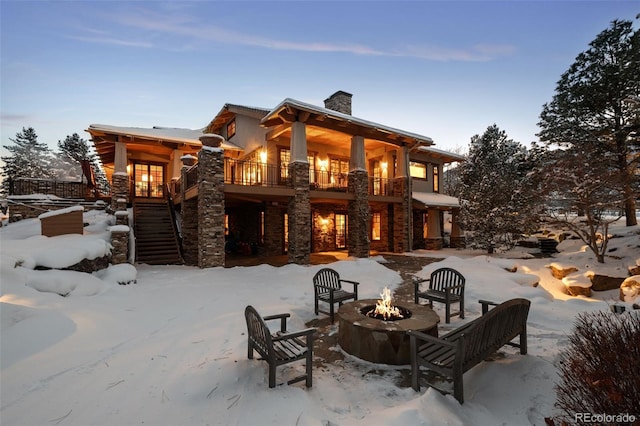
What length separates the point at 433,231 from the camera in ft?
70.4

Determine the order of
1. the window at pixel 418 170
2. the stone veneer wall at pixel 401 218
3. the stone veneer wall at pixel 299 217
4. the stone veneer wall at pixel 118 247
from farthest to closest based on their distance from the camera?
the window at pixel 418 170 → the stone veneer wall at pixel 401 218 → the stone veneer wall at pixel 299 217 → the stone veneer wall at pixel 118 247

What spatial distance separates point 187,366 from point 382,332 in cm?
309

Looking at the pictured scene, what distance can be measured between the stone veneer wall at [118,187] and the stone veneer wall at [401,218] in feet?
51.4

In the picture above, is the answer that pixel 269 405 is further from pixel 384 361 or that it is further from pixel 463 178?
pixel 463 178

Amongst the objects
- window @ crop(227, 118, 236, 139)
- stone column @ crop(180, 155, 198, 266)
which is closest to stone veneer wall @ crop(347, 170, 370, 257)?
stone column @ crop(180, 155, 198, 266)

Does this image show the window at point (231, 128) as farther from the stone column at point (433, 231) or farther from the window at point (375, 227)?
the stone column at point (433, 231)

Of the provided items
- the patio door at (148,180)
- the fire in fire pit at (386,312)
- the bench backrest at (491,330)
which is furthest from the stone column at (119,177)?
the bench backrest at (491,330)

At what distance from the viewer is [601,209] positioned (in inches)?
563

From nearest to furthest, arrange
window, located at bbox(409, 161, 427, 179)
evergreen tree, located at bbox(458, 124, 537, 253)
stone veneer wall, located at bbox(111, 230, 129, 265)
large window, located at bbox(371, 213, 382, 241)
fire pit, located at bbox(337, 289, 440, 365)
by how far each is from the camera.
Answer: fire pit, located at bbox(337, 289, 440, 365) < stone veneer wall, located at bbox(111, 230, 129, 265) < evergreen tree, located at bbox(458, 124, 537, 253) < large window, located at bbox(371, 213, 382, 241) < window, located at bbox(409, 161, 427, 179)

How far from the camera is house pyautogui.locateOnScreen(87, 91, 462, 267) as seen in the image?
13133mm

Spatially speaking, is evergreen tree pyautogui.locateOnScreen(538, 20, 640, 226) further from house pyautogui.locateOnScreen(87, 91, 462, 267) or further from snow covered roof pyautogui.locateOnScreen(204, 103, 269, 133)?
snow covered roof pyautogui.locateOnScreen(204, 103, 269, 133)

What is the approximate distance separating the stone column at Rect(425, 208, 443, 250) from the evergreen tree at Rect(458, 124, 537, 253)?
5.86 feet

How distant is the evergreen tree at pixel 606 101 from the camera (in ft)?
53.4

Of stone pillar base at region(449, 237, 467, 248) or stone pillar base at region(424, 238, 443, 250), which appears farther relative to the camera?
stone pillar base at region(449, 237, 467, 248)
